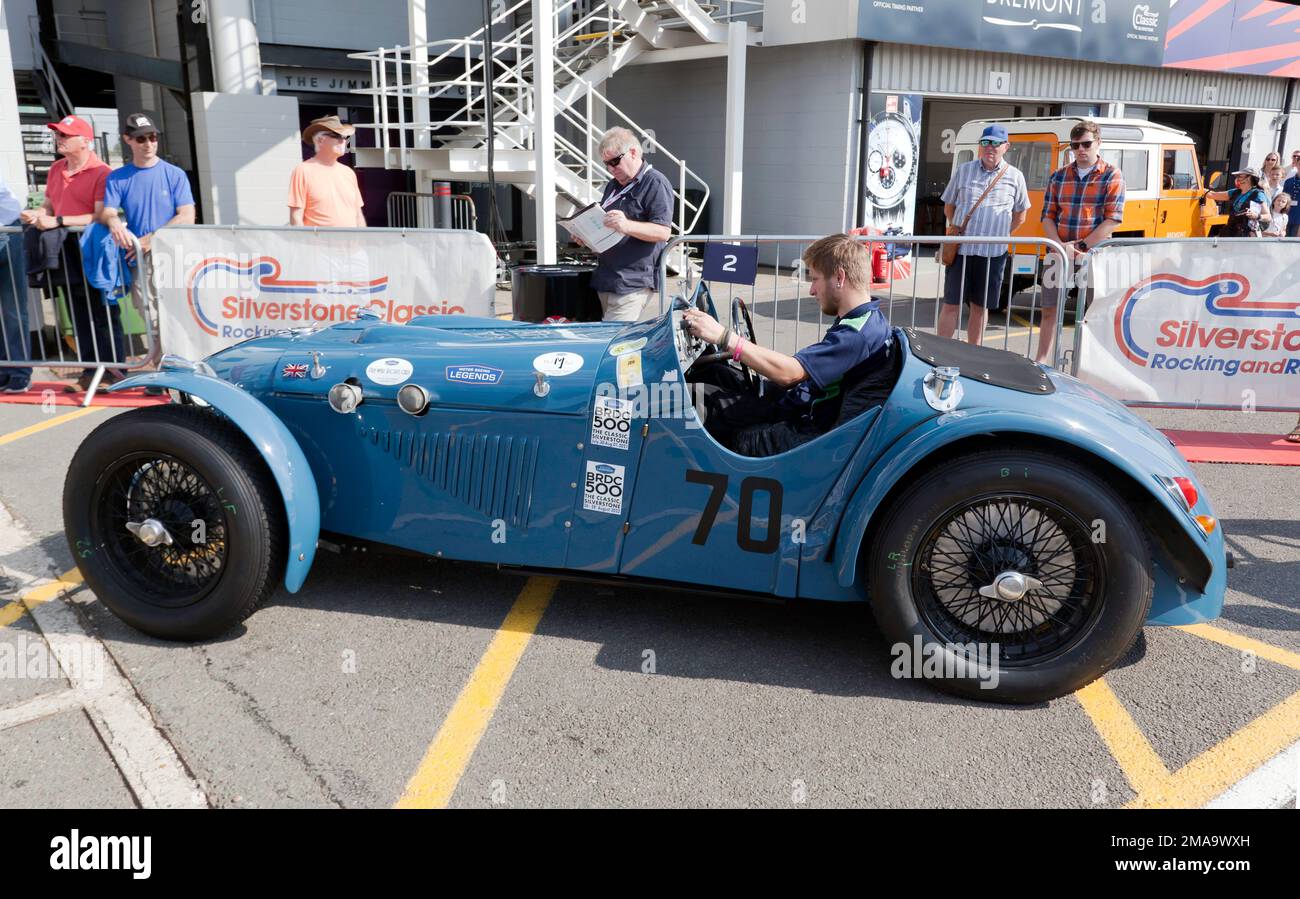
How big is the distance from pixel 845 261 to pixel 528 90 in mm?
11225

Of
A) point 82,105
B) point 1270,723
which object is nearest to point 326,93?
point 82,105

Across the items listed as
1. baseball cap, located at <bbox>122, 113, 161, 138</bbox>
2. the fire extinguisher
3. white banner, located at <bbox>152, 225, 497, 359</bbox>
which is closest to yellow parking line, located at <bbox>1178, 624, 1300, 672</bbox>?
white banner, located at <bbox>152, 225, 497, 359</bbox>

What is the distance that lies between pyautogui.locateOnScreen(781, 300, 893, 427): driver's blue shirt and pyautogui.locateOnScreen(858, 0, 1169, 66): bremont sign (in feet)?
39.0

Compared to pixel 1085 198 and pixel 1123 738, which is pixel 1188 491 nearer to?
pixel 1123 738

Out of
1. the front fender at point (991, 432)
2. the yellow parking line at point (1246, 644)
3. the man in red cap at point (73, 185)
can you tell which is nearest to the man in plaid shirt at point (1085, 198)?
the yellow parking line at point (1246, 644)

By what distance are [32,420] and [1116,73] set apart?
17639 mm

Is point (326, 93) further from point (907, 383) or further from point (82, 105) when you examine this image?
point (907, 383)

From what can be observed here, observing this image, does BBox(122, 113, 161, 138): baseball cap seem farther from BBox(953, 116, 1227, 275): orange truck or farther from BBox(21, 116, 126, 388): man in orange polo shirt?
BBox(953, 116, 1227, 275): orange truck

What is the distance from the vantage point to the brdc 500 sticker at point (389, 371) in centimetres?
379

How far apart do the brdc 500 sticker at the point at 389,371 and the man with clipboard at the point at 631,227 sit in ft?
7.62

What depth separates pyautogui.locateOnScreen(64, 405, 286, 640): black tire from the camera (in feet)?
11.7

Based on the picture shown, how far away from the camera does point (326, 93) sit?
1844 centimetres

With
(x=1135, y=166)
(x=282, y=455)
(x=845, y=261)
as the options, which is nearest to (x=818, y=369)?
(x=845, y=261)

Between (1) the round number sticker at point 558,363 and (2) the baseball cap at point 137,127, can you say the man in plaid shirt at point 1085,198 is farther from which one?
(2) the baseball cap at point 137,127
